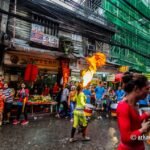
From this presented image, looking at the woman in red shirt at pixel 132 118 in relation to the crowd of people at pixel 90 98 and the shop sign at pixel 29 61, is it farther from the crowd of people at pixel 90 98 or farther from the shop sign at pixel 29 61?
the shop sign at pixel 29 61

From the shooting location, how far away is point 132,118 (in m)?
2.49

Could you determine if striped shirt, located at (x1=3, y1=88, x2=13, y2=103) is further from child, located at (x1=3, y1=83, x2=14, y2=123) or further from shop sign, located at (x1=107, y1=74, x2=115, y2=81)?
shop sign, located at (x1=107, y1=74, x2=115, y2=81)

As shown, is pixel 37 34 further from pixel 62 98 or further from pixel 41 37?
pixel 62 98

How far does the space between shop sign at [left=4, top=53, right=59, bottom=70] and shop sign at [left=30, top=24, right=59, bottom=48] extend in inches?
43.6

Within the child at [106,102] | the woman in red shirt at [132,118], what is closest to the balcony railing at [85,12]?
Answer: the child at [106,102]

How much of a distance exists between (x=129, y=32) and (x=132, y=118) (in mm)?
21370

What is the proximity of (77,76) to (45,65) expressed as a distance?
11.3ft

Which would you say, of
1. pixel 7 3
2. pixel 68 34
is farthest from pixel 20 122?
pixel 68 34

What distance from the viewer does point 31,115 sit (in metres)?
12.0

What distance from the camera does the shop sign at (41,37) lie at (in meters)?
14.2

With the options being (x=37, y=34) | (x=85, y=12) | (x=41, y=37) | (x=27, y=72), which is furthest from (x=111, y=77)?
(x=27, y=72)

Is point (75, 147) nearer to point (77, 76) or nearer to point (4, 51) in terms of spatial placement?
point (4, 51)

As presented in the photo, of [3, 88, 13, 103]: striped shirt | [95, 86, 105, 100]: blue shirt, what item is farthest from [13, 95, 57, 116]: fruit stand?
[95, 86, 105, 100]: blue shirt

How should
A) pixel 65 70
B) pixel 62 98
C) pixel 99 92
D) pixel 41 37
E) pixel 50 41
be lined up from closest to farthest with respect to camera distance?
pixel 62 98
pixel 99 92
pixel 41 37
pixel 50 41
pixel 65 70
